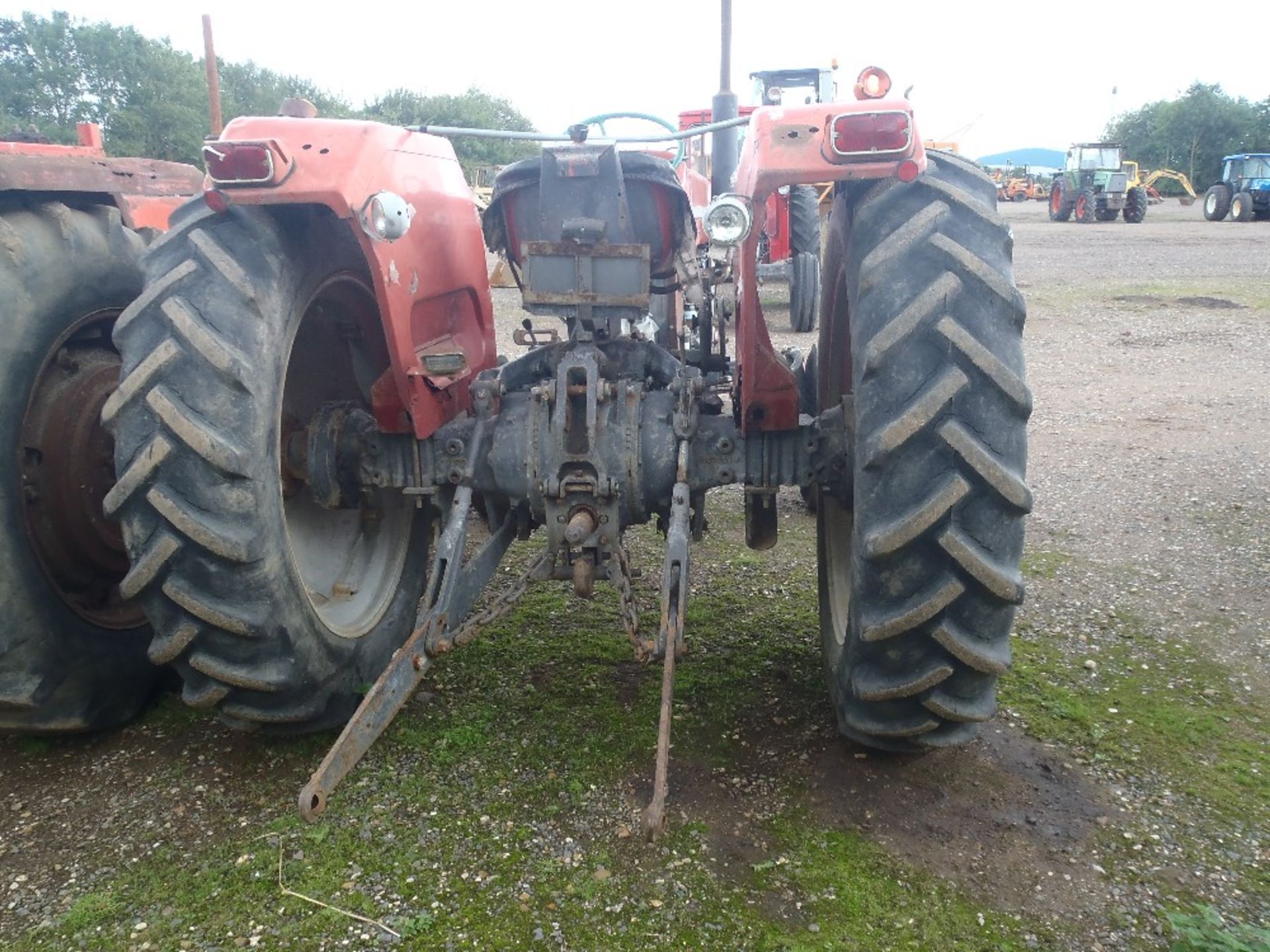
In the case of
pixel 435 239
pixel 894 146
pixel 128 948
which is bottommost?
pixel 128 948

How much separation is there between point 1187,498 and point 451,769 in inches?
181

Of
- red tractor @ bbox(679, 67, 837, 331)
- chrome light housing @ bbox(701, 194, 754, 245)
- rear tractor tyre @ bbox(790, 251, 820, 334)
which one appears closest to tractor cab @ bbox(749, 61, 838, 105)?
red tractor @ bbox(679, 67, 837, 331)

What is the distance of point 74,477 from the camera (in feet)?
10.0

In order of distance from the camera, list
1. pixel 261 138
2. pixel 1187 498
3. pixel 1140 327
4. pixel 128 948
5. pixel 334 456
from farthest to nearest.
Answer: pixel 1140 327 → pixel 1187 498 → pixel 334 456 → pixel 261 138 → pixel 128 948

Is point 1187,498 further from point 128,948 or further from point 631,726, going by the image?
point 128,948

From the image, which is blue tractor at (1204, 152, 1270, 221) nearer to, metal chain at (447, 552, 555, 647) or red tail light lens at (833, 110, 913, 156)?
red tail light lens at (833, 110, 913, 156)

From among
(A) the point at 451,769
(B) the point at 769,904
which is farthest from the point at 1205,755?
(A) the point at 451,769

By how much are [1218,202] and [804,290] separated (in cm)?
2357

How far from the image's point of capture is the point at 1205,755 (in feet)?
9.89

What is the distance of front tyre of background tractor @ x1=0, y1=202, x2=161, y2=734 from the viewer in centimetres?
287

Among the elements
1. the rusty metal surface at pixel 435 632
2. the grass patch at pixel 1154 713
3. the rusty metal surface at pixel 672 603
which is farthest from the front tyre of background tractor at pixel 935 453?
the rusty metal surface at pixel 435 632

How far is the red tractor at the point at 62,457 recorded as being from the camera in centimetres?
287

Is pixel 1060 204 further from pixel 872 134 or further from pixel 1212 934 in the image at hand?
pixel 1212 934

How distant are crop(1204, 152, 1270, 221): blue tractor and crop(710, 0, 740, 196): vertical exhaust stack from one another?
28244 mm
